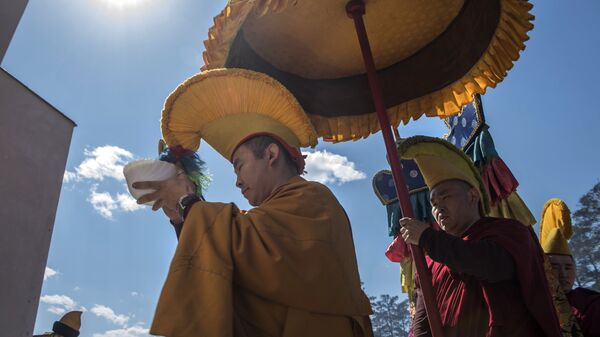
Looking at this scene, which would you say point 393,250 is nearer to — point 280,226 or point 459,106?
point 459,106

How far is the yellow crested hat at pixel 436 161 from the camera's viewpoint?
281 centimetres

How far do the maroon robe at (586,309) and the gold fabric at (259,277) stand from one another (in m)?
3.02

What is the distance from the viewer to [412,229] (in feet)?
7.93

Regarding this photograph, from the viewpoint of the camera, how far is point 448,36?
3.14m

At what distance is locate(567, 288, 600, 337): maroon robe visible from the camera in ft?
11.6

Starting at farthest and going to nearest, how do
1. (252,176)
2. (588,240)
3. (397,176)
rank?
(588,240)
(397,176)
(252,176)

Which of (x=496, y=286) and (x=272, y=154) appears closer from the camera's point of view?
(x=272, y=154)

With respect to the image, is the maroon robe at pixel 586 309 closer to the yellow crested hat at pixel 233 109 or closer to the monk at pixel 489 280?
the monk at pixel 489 280

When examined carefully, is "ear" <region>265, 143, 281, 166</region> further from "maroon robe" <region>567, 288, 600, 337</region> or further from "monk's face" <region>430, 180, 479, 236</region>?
"maroon robe" <region>567, 288, 600, 337</region>

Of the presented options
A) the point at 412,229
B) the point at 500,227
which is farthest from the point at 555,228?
the point at 412,229

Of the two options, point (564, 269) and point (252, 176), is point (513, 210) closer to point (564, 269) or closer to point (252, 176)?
point (564, 269)

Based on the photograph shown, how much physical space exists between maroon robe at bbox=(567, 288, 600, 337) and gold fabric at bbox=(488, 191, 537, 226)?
2.77 feet

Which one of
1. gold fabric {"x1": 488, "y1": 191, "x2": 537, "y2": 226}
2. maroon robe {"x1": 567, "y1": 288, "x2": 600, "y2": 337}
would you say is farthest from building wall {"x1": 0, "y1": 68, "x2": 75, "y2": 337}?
maroon robe {"x1": 567, "y1": 288, "x2": 600, "y2": 337}

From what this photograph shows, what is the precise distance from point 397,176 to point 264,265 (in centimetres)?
135
